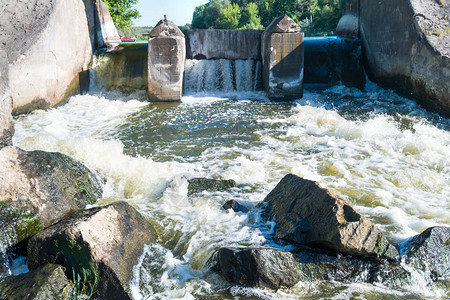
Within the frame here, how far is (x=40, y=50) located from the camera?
29.7ft

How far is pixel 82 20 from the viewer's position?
11422mm

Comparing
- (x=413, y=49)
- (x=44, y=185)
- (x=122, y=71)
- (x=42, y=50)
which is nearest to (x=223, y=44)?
(x=122, y=71)

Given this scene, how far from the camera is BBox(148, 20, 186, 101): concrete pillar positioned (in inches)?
416

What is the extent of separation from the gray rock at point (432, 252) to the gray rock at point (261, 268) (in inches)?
42.3

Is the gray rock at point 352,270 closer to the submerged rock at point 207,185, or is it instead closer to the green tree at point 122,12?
the submerged rock at point 207,185

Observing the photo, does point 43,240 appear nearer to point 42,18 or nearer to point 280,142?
point 280,142

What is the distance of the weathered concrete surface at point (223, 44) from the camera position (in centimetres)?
1228

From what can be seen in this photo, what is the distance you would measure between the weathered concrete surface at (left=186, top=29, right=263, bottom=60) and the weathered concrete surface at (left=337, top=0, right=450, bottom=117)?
356 cm

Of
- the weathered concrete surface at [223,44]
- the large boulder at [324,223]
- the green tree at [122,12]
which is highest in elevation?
the green tree at [122,12]

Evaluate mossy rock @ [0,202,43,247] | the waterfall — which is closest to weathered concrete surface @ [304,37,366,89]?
the waterfall

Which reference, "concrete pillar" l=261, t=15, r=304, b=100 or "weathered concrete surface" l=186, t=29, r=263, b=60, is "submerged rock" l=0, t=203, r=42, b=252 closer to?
"concrete pillar" l=261, t=15, r=304, b=100

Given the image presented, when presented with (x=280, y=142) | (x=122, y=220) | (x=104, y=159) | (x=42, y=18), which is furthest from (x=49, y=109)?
(x=122, y=220)

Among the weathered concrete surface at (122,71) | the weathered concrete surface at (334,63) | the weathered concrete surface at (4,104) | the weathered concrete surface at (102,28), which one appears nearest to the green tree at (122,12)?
the weathered concrete surface at (102,28)

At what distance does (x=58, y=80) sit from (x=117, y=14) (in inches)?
366
